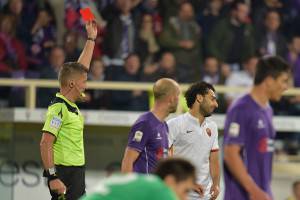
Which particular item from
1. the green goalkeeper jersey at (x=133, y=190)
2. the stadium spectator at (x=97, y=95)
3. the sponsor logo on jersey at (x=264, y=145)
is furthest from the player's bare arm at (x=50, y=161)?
the stadium spectator at (x=97, y=95)

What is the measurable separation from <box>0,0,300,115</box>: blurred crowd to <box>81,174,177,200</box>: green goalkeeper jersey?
9.91m

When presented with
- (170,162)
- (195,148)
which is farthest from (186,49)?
(170,162)

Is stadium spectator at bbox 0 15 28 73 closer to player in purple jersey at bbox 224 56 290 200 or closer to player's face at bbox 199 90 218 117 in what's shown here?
player's face at bbox 199 90 218 117

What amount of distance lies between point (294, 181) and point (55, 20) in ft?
14.4

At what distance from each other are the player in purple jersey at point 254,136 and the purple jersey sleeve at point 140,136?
1511mm

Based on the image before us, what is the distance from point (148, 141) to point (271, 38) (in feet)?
24.8

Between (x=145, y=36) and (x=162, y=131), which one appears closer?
(x=162, y=131)

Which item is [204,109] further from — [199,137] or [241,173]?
[241,173]

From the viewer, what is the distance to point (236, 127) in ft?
23.9

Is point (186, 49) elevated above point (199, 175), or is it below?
above

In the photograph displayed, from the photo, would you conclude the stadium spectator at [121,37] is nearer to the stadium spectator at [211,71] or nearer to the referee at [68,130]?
the stadium spectator at [211,71]

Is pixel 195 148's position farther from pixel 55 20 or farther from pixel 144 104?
pixel 55 20

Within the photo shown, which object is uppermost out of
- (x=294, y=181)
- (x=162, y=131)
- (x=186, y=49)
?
(x=186, y=49)

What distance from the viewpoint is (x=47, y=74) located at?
49.4 feet
